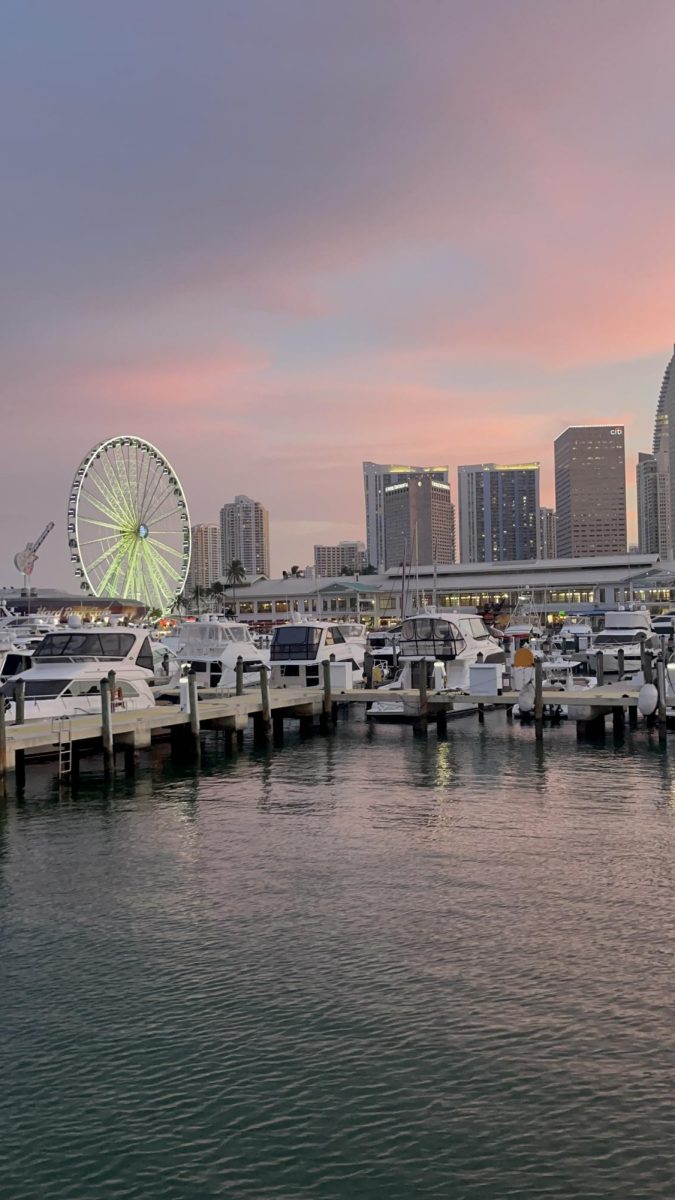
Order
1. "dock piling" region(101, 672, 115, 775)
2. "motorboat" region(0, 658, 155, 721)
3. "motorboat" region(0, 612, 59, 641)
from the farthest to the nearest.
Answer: "motorboat" region(0, 612, 59, 641) < "motorboat" region(0, 658, 155, 721) < "dock piling" region(101, 672, 115, 775)

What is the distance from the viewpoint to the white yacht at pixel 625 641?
53.1 m

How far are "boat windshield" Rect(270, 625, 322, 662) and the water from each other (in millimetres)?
21087

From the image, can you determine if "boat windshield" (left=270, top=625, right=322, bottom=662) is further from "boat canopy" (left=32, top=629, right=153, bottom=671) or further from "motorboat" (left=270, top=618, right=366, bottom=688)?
"boat canopy" (left=32, top=629, right=153, bottom=671)

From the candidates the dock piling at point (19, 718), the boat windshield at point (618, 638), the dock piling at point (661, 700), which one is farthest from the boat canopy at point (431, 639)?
the boat windshield at point (618, 638)

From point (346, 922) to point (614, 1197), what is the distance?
7328 mm

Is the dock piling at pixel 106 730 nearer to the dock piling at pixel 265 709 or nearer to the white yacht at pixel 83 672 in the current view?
the white yacht at pixel 83 672

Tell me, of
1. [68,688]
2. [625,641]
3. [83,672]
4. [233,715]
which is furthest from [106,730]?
[625,641]

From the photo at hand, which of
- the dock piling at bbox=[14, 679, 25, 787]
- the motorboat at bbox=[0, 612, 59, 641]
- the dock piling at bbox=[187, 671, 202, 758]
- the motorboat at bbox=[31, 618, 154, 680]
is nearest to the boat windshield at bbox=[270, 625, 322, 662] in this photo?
the motorboat at bbox=[31, 618, 154, 680]

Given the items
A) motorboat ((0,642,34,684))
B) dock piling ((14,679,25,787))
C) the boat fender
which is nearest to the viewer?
dock piling ((14,679,25,787))

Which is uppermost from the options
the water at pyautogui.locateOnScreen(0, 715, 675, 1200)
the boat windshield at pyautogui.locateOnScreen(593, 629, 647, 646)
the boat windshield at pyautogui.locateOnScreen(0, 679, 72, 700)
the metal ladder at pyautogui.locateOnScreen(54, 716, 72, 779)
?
the boat windshield at pyautogui.locateOnScreen(593, 629, 647, 646)

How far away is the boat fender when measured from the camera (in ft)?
117

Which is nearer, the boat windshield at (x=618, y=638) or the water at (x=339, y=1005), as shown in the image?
the water at (x=339, y=1005)

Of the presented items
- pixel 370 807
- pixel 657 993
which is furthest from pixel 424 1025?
pixel 370 807

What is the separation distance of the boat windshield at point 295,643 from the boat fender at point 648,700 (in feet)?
49.0
